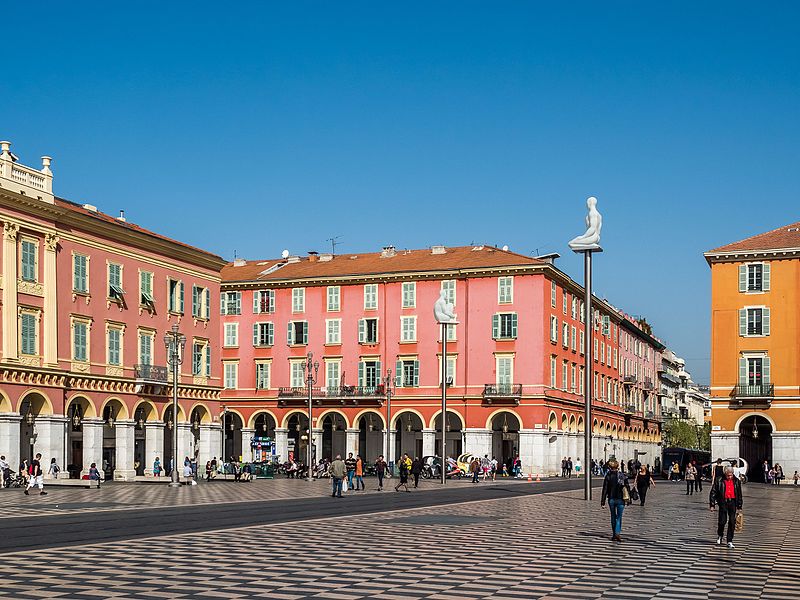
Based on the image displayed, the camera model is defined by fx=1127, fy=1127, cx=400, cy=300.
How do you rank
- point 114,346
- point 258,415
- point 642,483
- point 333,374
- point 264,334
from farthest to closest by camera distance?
point 258,415 < point 264,334 < point 333,374 < point 114,346 < point 642,483

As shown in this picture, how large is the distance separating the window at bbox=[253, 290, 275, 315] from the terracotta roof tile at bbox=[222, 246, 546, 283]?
114cm

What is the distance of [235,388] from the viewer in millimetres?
92438

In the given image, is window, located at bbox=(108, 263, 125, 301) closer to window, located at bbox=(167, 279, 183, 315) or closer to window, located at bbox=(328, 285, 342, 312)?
window, located at bbox=(167, 279, 183, 315)

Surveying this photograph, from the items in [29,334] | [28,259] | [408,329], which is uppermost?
[28,259]

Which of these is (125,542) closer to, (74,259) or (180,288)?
(74,259)

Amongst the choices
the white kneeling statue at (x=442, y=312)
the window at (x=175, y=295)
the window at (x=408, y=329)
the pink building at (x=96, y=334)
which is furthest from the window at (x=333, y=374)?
the white kneeling statue at (x=442, y=312)

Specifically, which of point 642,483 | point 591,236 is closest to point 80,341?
point 591,236

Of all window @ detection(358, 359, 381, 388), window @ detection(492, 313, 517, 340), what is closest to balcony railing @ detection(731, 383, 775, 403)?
window @ detection(492, 313, 517, 340)

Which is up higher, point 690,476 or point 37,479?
point 37,479

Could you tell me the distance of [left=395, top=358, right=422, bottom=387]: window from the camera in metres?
85.8

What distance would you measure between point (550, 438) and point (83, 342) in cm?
3779

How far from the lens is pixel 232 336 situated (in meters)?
92.8

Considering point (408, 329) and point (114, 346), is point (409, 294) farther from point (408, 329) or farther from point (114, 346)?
point (114, 346)

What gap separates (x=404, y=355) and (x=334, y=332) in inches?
251
